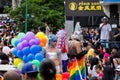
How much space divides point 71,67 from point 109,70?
2.21 m

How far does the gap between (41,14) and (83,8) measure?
12.8 m

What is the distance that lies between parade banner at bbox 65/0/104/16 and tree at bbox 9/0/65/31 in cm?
955

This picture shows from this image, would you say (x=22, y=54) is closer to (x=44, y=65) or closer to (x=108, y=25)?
(x=44, y=65)

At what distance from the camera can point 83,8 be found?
94.6 ft

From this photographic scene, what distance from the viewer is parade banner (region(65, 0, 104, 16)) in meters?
28.5

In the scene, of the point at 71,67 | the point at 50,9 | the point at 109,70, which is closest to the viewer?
the point at 109,70

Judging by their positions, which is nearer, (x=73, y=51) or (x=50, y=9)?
A: (x=73, y=51)

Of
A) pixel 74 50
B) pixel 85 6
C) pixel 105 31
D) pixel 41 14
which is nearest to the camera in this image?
pixel 74 50

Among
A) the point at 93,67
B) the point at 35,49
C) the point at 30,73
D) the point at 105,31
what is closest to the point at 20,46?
the point at 35,49

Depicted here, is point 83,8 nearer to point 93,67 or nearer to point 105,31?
point 105,31

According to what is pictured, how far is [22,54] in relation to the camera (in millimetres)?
10617

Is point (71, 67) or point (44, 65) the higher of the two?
point (44, 65)

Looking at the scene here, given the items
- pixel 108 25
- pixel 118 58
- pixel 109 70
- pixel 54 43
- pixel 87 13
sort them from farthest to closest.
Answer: pixel 87 13 < pixel 108 25 < pixel 118 58 < pixel 54 43 < pixel 109 70

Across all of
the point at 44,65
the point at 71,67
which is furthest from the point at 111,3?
the point at 44,65
